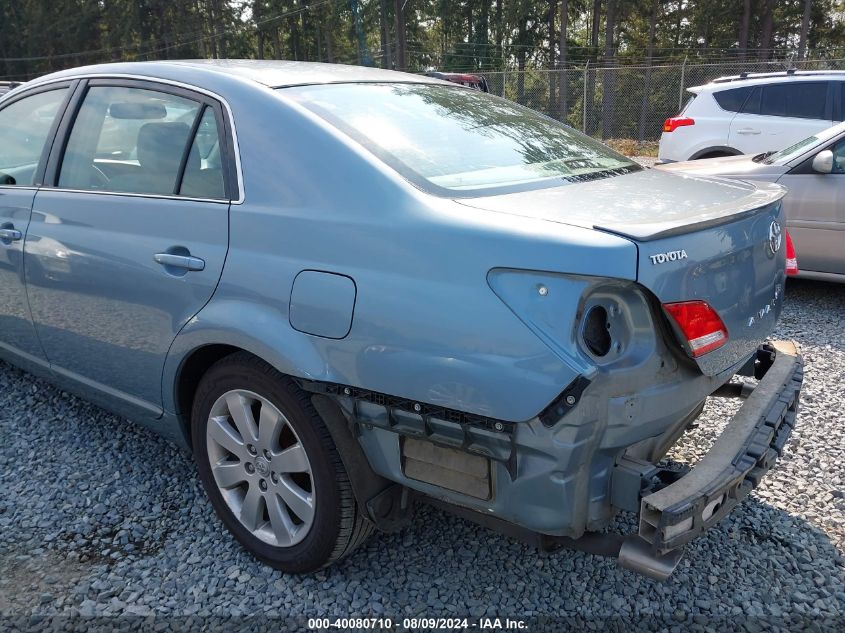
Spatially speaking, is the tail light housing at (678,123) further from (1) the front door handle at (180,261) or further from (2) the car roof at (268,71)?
(1) the front door handle at (180,261)

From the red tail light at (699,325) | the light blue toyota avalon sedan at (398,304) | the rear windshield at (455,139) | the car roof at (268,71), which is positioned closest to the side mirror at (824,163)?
the light blue toyota avalon sedan at (398,304)

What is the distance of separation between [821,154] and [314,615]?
5.07m

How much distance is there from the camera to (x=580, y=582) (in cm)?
252

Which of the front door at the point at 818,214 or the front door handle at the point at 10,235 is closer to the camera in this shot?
the front door handle at the point at 10,235

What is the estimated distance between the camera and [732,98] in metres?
9.24

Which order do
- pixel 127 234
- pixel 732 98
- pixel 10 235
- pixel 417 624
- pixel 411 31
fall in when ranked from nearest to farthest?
pixel 417 624, pixel 127 234, pixel 10 235, pixel 732 98, pixel 411 31

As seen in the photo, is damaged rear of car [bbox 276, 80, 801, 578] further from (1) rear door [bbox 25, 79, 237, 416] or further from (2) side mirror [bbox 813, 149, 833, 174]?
(2) side mirror [bbox 813, 149, 833, 174]

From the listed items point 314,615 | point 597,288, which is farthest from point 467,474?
point 314,615

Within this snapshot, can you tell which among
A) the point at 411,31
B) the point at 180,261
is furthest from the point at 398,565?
the point at 411,31

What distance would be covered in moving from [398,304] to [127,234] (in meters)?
1.30

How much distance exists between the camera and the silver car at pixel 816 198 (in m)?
5.37

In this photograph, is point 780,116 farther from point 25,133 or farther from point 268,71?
point 25,133

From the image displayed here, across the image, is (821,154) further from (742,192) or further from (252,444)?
(252,444)

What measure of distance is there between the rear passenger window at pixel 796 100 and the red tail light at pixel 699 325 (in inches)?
317
